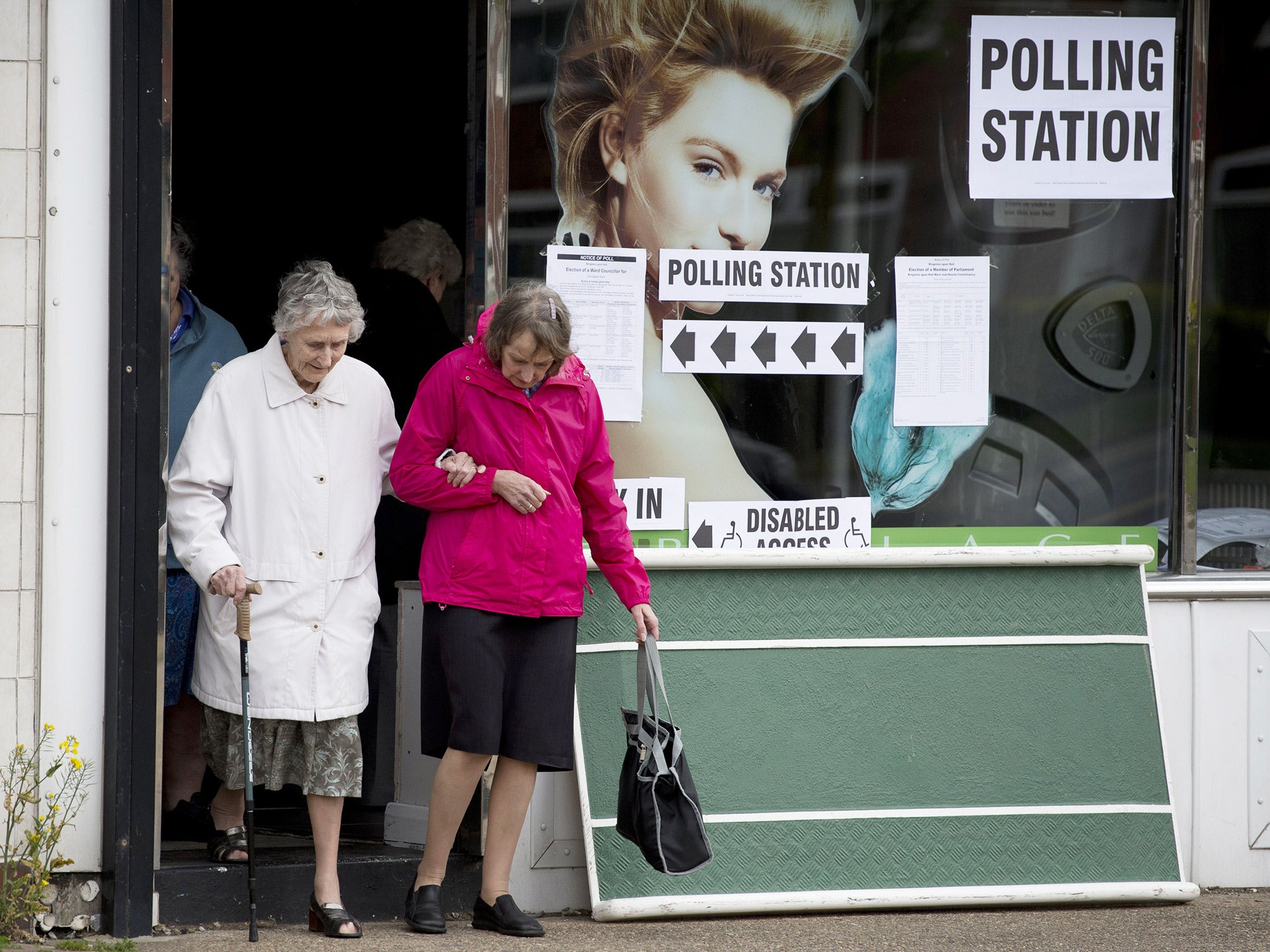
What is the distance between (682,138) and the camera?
16.1ft

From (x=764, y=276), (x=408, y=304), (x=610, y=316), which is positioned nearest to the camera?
(x=610, y=316)

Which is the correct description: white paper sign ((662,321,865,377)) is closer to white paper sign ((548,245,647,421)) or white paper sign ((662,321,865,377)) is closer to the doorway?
white paper sign ((548,245,647,421))

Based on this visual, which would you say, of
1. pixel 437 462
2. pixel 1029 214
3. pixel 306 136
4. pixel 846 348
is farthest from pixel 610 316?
pixel 306 136

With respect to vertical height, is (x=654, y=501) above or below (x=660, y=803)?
above

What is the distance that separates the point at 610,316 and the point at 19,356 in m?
1.83

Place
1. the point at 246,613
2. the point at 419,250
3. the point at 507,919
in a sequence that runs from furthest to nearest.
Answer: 1. the point at 419,250
2. the point at 507,919
3. the point at 246,613

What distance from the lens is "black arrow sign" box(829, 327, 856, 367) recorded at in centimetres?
503

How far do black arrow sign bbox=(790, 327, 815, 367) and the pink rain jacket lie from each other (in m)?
1.03

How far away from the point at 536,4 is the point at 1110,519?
2.69 m

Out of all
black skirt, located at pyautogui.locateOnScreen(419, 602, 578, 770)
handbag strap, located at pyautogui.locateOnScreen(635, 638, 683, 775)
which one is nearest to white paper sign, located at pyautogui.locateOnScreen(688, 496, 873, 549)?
handbag strap, located at pyautogui.locateOnScreen(635, 638, 683, 775)

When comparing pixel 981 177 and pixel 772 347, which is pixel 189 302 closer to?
pixel 772 347

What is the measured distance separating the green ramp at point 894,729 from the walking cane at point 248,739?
1.00 metres

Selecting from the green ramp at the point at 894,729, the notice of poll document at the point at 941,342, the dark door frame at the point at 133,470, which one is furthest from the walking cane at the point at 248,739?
the notice of poll document at the point at 941,342

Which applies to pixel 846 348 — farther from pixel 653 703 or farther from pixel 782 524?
pixel 653 703
